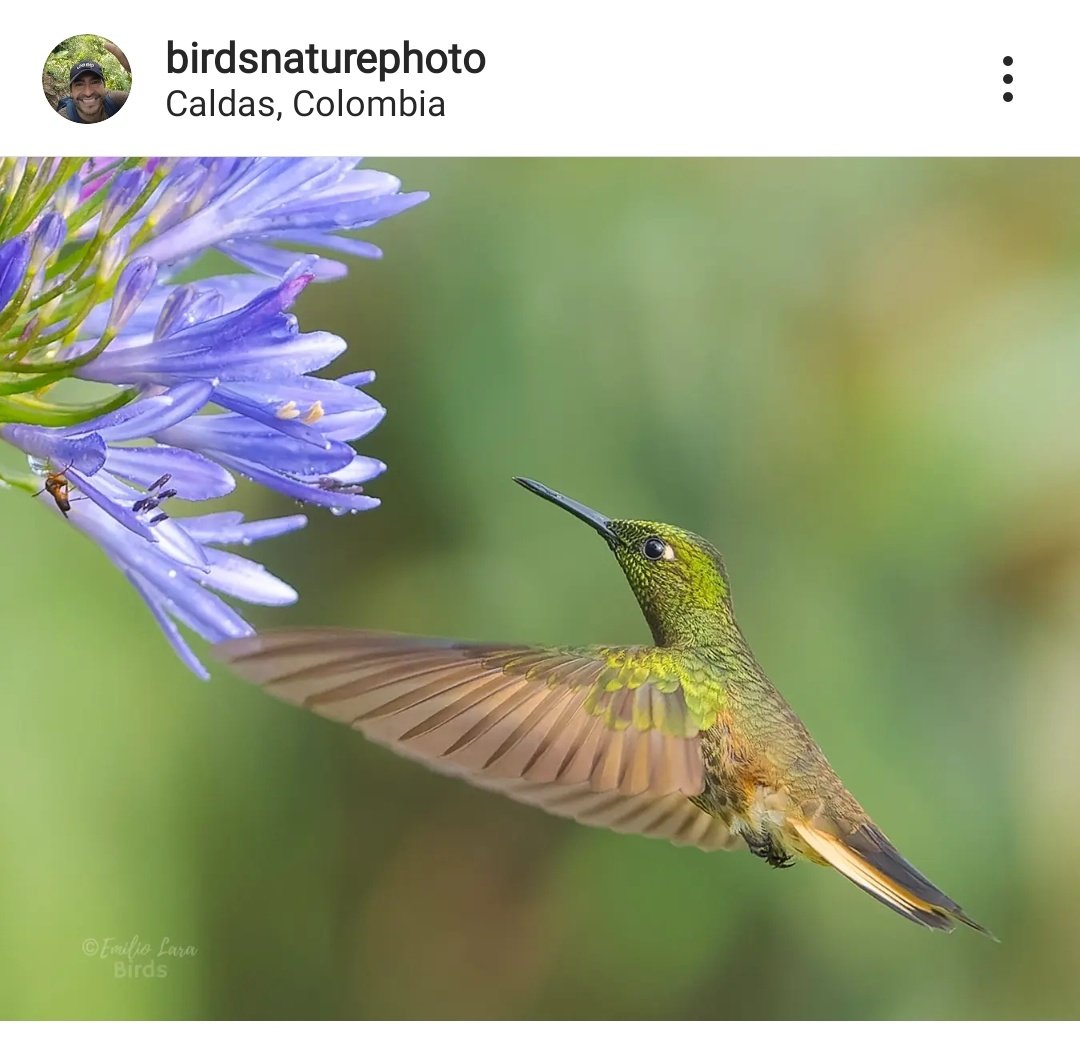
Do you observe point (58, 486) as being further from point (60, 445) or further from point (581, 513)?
point (581, 513)

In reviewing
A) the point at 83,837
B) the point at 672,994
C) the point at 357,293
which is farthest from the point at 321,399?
the point at 672,994

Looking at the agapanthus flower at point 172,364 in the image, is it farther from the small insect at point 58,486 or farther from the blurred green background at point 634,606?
the blurred green background at point 634,606

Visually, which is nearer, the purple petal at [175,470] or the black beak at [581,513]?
the purple petal at [175,470]

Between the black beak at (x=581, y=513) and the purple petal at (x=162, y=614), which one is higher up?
the black beak at (x=581, y=513)
